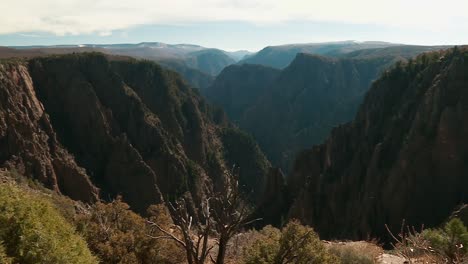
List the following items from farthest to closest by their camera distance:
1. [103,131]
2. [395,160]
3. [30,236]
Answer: [103,131] → [395,160] → [30,236]

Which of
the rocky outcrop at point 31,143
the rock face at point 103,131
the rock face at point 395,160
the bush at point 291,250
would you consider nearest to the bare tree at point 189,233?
the bush at point 291,250

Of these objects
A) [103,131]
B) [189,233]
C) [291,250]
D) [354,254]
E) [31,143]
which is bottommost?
[103,131]

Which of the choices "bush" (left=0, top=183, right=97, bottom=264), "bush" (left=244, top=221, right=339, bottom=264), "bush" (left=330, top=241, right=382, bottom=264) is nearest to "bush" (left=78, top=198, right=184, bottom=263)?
"bush" (left=244, top=221, right=339, bottom=264)

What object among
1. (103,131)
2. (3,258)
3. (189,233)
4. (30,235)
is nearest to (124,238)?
(189,233)

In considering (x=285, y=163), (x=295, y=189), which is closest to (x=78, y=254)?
(x=295, y=189)

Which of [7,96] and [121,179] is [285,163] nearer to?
[121,179]

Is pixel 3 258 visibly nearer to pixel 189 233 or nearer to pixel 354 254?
pixel 189 233
